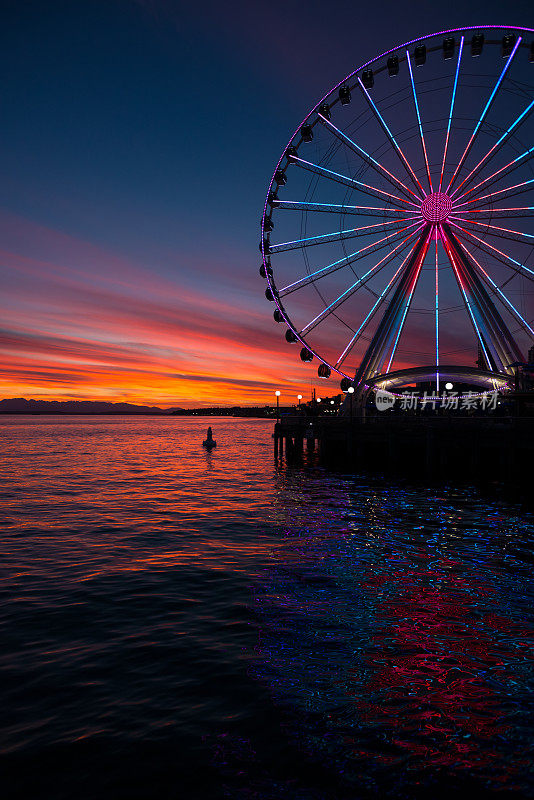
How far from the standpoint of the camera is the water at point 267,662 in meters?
5.76

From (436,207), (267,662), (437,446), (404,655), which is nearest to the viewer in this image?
(267,662)

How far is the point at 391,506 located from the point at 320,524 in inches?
204

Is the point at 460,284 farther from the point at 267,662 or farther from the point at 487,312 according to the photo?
the point at 267,662

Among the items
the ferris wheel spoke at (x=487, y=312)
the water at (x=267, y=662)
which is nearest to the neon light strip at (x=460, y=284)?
the ferris wheel spoke at (x=487, y=312)

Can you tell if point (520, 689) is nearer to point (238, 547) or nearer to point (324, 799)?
point (324, 799)

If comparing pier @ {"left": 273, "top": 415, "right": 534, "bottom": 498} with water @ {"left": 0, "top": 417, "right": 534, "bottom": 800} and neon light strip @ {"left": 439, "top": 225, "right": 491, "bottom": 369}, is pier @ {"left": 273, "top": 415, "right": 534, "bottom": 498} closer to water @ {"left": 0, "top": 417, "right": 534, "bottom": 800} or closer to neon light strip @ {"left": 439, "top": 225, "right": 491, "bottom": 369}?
neon light strip @ {"left": 439, "top": 225, "right": 491, "bottom": 369}

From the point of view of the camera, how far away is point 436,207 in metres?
36.6

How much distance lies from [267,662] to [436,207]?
35.7 metres

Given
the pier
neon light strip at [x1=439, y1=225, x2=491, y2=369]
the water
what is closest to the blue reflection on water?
the water

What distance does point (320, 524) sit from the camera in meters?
19.5

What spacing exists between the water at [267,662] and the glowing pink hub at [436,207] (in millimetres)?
25534

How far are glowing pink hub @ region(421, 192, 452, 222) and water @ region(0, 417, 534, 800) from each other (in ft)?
83.8

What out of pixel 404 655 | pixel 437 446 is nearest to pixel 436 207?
pixel 437 446

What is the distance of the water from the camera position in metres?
5.76
